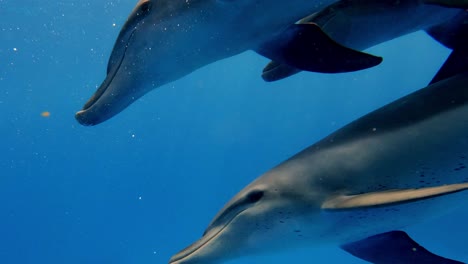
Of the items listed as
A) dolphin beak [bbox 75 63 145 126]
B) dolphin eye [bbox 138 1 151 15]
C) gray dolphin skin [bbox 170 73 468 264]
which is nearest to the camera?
gray dolphin skin [bbox 170 73 468 264]

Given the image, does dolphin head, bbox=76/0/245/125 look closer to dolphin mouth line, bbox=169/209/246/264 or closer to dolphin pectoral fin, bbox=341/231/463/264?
dolphin mouth line, bbox=169/209/246/264

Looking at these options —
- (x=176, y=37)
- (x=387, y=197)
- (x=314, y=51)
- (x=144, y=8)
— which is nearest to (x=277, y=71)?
(x=314, y=51)

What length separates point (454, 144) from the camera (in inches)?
156

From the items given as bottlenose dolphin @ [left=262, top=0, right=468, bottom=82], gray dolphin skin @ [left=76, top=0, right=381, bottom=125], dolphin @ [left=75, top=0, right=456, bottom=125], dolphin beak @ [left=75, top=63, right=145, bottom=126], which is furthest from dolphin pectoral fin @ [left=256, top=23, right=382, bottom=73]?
dolphin beak @ [left=75, top=63, right=145, bottom=126]

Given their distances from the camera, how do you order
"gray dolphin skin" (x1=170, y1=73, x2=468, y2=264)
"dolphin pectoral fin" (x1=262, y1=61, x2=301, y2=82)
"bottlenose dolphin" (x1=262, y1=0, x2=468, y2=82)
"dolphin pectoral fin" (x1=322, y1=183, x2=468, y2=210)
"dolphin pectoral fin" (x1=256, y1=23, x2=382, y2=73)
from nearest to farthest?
"dolphin pectoral fin" (x1=322, y1=183, x2=468, y2=210)
"gray dolphin skin" (x1=170, y1=73, x2=468, y2=264)
"dolphin pectoral fin" (x1=256, y1=23, x2=382, y2=73)
"bottlenose dolphin" (x1=262, y1=0, x2=468, y2=82)
"dolphin pectoral fin" (x1=262, y1=61, x2=301, y2=82)

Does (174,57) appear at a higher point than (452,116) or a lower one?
higher

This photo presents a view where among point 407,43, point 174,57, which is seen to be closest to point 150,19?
point 174,57

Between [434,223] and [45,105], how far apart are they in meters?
20.5

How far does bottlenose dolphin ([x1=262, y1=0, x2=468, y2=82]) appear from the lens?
5133mm

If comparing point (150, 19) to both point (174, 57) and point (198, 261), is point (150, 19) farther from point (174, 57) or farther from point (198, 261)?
point (198, 261)

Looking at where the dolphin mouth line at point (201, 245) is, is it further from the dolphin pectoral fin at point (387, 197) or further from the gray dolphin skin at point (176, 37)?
the gray dolphin skin at point (176, 37)

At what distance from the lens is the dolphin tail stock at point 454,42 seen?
4785mm

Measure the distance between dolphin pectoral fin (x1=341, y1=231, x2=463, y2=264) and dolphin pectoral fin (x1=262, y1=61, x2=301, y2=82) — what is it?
6.90ft

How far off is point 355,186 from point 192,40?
184cm
